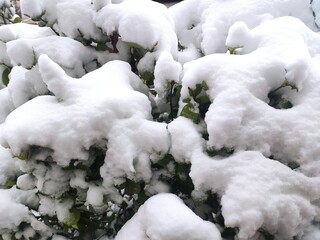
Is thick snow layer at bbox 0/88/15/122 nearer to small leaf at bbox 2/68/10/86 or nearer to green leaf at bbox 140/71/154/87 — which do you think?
small leaf at bbox 2/68/10/86

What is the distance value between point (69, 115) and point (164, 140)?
12.6 inches

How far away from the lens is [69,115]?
4.33ft

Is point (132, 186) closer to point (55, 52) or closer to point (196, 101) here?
point (196, 101)

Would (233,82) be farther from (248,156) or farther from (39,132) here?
(39,132)

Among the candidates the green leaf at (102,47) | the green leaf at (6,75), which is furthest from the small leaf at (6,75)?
the green leaf at (102,47)

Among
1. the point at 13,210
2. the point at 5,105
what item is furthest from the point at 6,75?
the point at 13,210

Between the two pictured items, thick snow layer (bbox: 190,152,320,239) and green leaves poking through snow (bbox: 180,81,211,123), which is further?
green leaves poking through snow (bbox: 180,81,211,123)

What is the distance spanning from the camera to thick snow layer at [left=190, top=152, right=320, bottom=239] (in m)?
1.16

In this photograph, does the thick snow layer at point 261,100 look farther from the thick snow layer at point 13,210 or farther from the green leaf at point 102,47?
the thick snow layer at point 13,210

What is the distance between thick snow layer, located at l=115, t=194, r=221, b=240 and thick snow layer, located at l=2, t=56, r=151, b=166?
0.27 meters

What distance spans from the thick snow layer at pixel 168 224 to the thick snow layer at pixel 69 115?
275 millimetres

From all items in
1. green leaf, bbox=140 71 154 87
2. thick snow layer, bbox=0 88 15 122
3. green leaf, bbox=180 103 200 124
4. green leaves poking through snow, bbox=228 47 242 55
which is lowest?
thick snow layer, bbox=0 88 15 122

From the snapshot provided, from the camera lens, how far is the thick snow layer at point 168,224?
3.85 feet

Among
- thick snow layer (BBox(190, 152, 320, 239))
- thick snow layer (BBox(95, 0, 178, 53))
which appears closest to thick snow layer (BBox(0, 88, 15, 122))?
thick snow layer (BBox(95, 0, 178, 53))
